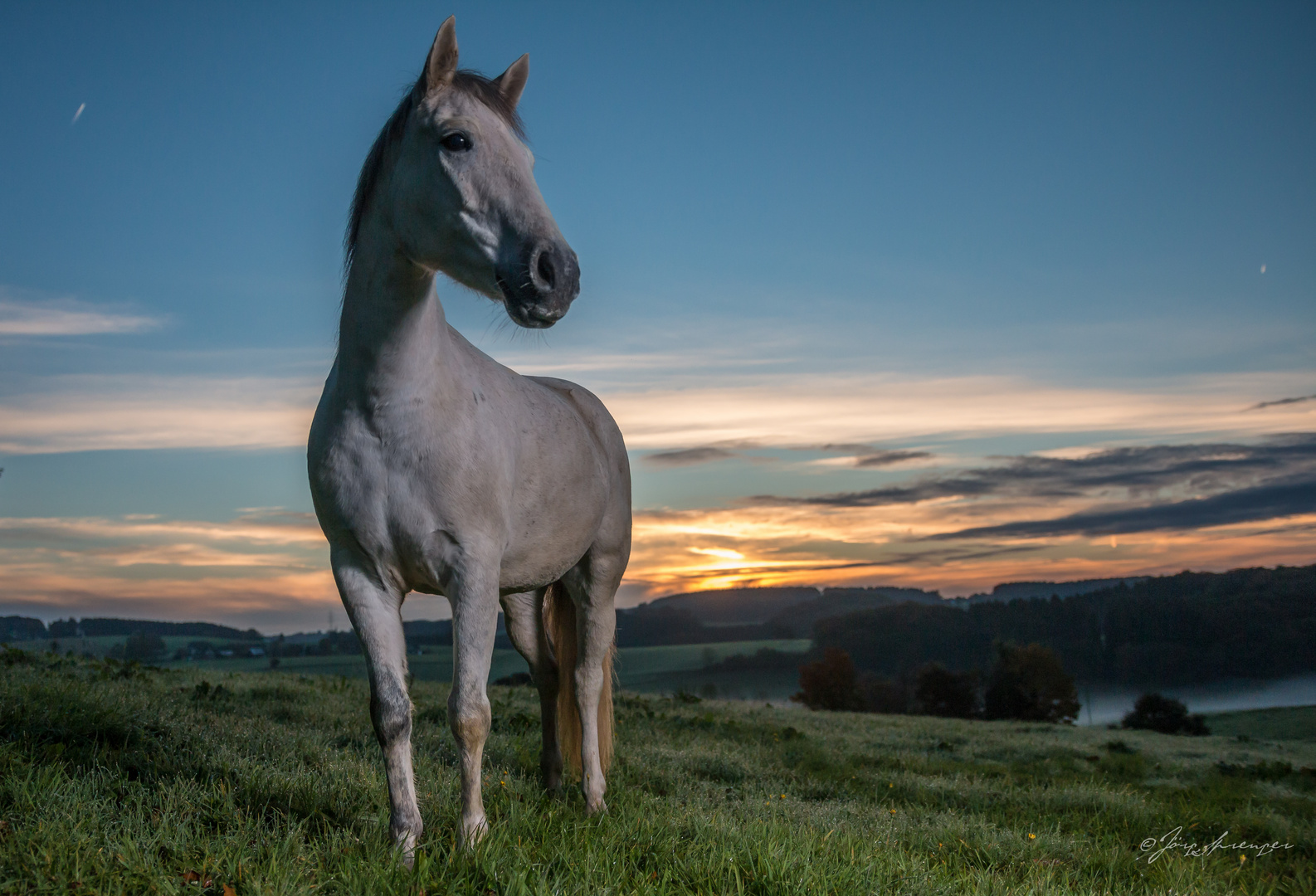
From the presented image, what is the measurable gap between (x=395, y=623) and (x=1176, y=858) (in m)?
4.80

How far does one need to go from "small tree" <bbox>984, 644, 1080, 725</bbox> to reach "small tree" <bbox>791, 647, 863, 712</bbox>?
7.03 metres

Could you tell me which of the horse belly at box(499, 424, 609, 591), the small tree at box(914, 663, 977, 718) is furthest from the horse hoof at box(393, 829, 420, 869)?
the small tree at box(914, 663, 977, 718)

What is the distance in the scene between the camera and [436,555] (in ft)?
11.8

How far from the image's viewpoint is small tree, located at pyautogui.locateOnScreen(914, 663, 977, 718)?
118ft

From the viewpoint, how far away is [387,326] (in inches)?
143

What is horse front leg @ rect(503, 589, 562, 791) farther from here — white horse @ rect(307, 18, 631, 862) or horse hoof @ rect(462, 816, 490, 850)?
horse hoof @ rect(462, 816, 490, 850)

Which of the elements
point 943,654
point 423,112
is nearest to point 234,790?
point 423,112

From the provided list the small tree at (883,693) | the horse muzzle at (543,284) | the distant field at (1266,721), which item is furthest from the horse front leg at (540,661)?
the small tree at (883,693)

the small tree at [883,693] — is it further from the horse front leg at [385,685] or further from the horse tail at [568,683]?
the horse front leg at [385,685]

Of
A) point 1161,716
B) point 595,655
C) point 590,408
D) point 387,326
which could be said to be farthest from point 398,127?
Result: point 1161,716

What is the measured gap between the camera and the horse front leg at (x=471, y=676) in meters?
3.54

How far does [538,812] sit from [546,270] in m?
3.04

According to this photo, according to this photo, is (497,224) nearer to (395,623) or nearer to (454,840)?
(395,623)

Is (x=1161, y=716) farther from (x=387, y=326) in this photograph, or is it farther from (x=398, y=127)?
(x=398, y=127)
